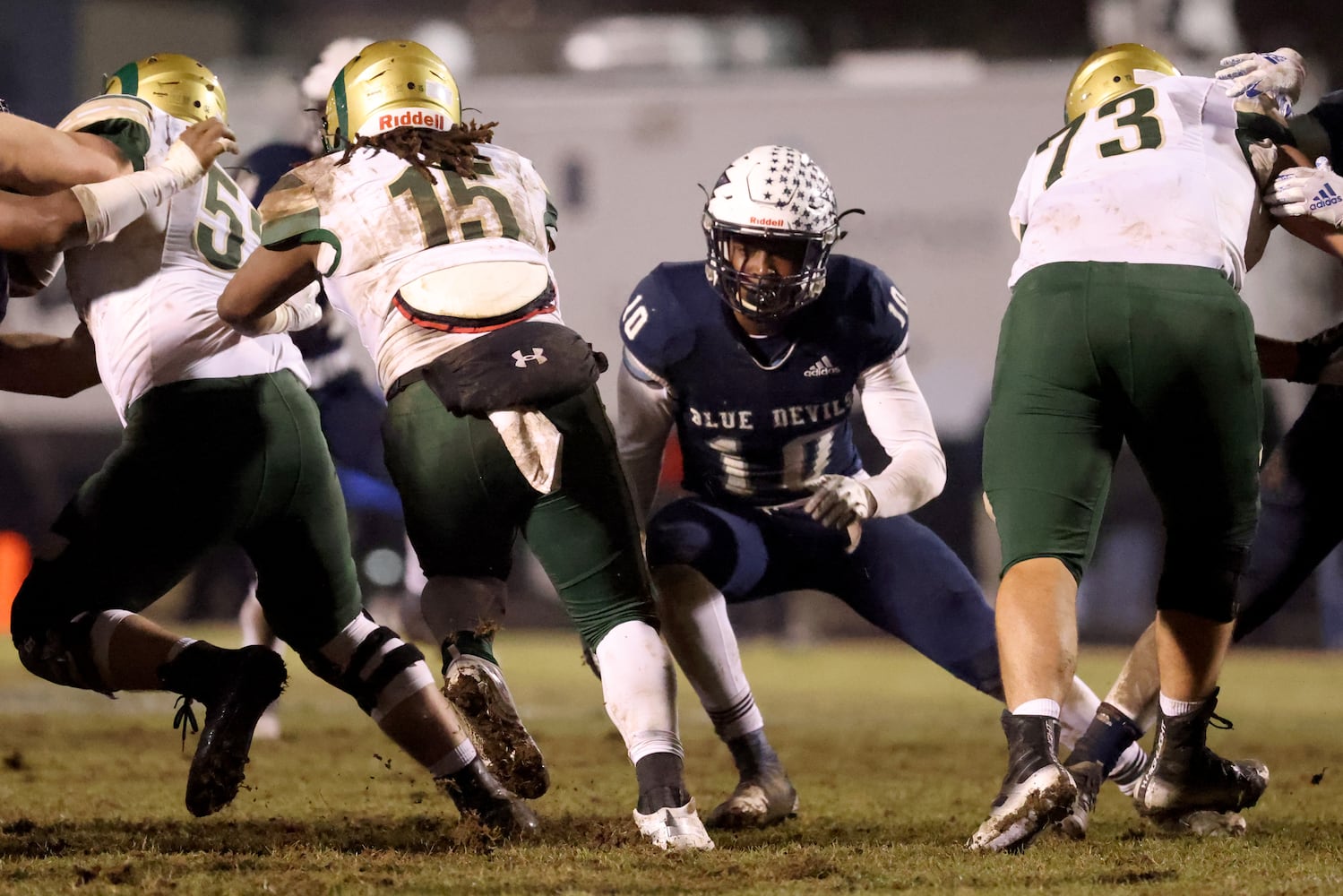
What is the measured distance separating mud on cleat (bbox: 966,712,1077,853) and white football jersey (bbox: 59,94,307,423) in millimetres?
2031

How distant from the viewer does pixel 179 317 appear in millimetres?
4035

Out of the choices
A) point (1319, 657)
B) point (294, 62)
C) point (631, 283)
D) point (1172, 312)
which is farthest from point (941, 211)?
point (1172, 312)

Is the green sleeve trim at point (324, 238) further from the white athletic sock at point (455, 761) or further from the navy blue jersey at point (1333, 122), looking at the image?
the navy blue jersey at point (1333, 122)

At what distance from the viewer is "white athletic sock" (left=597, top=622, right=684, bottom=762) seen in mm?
3600

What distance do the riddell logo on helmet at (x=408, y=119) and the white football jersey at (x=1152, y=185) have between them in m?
1.43

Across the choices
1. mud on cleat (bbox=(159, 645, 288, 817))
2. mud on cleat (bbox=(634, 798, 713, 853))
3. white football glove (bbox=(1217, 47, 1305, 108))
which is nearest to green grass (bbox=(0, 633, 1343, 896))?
mud on cleat (bbox=(634, 798, 713, 853))

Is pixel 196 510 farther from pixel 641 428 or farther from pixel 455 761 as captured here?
pixel 641 428

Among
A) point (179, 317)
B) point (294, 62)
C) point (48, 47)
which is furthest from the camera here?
point (294, 62)

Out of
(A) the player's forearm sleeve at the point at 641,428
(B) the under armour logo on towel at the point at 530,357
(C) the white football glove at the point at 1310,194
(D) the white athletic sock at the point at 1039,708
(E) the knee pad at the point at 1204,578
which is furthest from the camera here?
(A) the player's forearm sleeve at the point at 641,428

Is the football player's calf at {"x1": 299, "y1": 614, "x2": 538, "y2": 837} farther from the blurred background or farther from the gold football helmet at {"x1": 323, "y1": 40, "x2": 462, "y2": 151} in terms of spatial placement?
the blurred background

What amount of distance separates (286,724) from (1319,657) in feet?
26.6

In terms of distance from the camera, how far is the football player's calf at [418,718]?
Answer: 4.06m

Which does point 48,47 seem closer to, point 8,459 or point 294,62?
point 294,62

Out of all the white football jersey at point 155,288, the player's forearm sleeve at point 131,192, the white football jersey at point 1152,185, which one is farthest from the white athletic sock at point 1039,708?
the player's forearm sleeve at point 131,192
